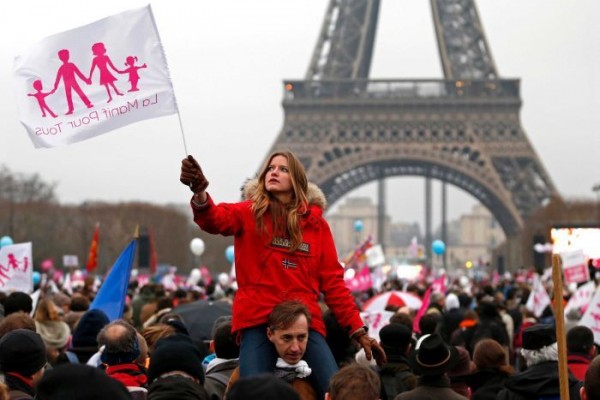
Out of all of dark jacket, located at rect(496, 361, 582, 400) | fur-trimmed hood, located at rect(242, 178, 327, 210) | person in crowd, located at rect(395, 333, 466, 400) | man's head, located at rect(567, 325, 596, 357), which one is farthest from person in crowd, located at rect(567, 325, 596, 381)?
fur-trimmed hood, located at rect(242, 178, 327, 210)

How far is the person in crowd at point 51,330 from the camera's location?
404 inches

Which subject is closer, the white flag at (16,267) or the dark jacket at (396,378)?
the dark jacket at (396,378)

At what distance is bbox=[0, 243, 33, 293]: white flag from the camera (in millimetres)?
15750

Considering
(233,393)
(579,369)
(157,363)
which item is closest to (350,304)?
(157,363)

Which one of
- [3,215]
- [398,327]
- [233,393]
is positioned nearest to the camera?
[233,393]

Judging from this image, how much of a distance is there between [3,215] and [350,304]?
62.8 metres

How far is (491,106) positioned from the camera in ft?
237

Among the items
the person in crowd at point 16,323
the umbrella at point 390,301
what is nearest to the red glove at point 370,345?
the person in crowd at point 16,323

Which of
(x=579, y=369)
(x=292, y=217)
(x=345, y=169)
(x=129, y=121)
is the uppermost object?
(x=345, y=169)

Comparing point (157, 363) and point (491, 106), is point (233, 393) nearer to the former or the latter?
point (157, 363)

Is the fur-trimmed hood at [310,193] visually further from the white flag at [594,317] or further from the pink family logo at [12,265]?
the pink family logo at [12,265]

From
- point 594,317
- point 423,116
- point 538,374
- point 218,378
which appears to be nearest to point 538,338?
point 538,374

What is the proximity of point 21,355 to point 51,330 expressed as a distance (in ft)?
12.9

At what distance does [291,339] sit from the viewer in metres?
6.00
